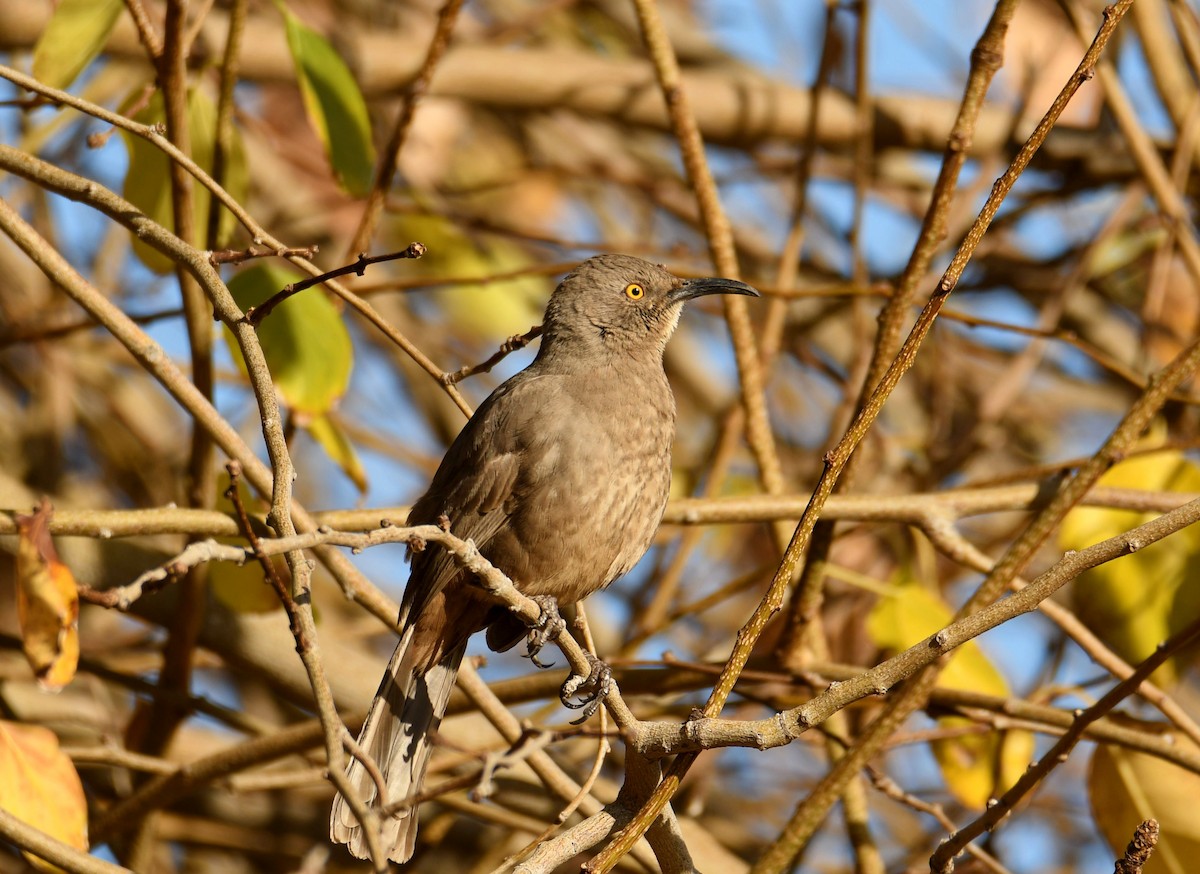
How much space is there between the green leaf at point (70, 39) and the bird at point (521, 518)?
1343mm

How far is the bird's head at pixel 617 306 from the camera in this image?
4242mm

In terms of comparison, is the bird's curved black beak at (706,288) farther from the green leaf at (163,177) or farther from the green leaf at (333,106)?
the green leaf at (163,177)

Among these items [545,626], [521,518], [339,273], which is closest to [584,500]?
[521,518]

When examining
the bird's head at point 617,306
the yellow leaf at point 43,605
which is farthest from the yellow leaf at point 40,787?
A: the bird's head at point 617,306

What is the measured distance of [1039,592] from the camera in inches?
99.8

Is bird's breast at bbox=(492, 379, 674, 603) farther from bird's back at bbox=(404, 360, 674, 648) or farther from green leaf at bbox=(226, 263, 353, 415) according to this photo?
green leaf at bbox=(226, 263, 353, 415)

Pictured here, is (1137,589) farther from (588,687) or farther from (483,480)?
(483,480)

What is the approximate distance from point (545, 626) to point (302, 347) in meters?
0.96

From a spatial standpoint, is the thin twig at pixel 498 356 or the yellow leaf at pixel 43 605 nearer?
the yellow leaf at pixel 43 605

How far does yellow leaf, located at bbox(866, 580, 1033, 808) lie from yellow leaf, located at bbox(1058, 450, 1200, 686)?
34 cm

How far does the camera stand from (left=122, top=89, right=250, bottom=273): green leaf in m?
3.61

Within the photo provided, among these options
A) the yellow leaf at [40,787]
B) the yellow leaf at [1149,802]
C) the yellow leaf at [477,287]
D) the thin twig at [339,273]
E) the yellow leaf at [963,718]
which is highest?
the yellow leaf at [477,287]

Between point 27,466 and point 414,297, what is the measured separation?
247 cm

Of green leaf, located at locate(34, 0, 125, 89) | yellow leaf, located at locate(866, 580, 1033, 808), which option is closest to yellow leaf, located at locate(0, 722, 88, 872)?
green leaf, located at locate(34, 0, 125, 89)
